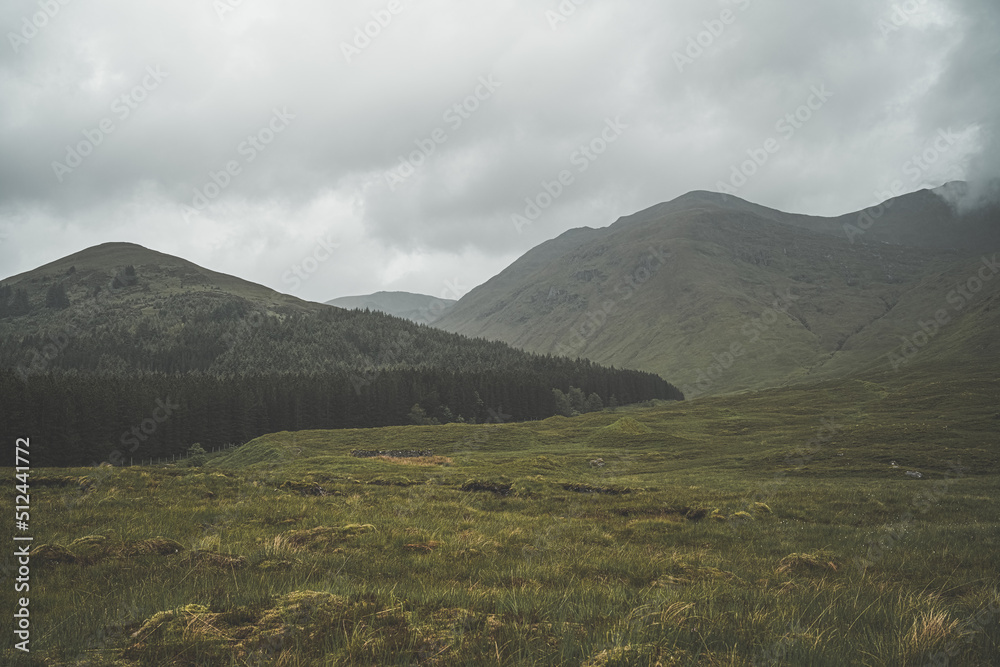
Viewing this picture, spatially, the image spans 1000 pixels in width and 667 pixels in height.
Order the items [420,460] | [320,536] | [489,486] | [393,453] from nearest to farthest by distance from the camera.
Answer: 1. [320,536]
2. [489,486]
3. [420,460]
4. [393,453]

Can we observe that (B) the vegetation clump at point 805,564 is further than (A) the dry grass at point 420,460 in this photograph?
No

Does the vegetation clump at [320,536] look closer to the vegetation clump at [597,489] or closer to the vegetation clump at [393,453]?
the vegetation clump at [597,489]

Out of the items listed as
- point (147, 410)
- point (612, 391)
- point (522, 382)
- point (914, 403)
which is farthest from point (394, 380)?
point (914, 403)

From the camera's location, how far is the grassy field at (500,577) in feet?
16.6

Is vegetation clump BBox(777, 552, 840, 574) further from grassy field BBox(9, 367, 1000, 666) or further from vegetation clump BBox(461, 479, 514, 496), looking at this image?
vegetation clump BBox(461, 479, 514, 496)

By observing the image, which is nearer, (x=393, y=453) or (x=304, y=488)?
(x=304, y=488)

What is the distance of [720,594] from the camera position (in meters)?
7.30

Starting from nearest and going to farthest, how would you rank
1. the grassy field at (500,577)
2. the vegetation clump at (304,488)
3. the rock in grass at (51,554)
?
the grassy field at (500,577) < the rock in grass at (51,554) < the vegetation clump at (304,488)

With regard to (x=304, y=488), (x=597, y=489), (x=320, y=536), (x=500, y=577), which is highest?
(x=320, y=536)

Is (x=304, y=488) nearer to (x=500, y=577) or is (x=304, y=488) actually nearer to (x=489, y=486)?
(x=489, y=486)

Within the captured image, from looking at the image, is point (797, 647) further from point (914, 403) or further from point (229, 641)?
point (914, 403)

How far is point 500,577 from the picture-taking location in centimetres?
858

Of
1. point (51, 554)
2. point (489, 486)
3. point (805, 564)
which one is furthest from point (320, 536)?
point (489, 486)

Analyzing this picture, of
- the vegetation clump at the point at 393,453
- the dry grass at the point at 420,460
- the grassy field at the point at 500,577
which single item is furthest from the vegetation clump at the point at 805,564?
the vegetation clump at the point at 393,453
